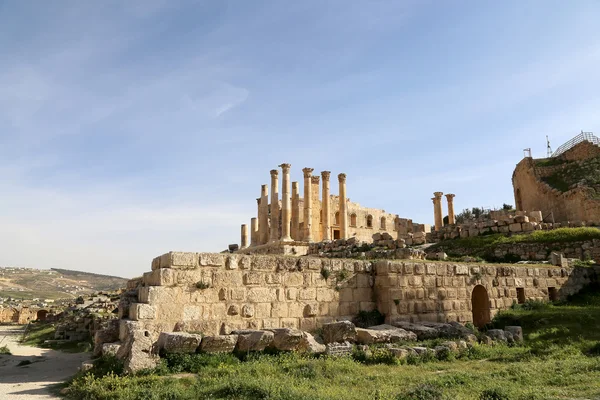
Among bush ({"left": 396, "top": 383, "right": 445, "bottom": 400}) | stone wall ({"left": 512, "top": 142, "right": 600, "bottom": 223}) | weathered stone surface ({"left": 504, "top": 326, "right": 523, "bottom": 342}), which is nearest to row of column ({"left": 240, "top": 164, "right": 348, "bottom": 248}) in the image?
stone wall ({"left": 512, "top": 142, "right": 600, "bottom": 223})

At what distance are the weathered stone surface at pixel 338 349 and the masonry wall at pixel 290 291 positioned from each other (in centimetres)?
136

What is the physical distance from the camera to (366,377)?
7.35 metres

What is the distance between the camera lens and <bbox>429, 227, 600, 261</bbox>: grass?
2150 cm

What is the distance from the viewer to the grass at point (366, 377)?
6.22 m

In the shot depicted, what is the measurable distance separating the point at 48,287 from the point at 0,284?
721 cm

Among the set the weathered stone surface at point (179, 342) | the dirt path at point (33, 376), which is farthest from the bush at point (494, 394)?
the dirt path at point (33, 376)

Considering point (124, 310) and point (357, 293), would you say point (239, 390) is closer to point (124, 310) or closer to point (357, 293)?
point (124, 310)

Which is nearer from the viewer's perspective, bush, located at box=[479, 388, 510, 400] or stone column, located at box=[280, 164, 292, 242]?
bush, located at box=[479, 388, 510, 400]

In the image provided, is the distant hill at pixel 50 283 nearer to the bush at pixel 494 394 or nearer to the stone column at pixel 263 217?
the stone column at pixel 263 217

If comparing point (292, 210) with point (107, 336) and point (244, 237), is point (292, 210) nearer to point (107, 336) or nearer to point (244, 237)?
point (244, 237)

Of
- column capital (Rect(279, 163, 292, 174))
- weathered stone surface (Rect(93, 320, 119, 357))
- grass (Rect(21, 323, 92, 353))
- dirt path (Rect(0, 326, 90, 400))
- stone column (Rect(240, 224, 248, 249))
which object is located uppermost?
column capital (Rect(279, 163, 292, 174))

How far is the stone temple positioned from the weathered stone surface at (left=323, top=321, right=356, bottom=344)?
Answer: 18.7 m

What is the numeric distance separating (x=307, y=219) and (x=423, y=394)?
30.8 metres

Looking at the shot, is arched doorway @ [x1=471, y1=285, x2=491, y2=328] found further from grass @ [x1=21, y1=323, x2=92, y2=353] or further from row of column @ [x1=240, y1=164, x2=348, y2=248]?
row of column @ [x1=240, y1=164, x2=348, y2=248]
